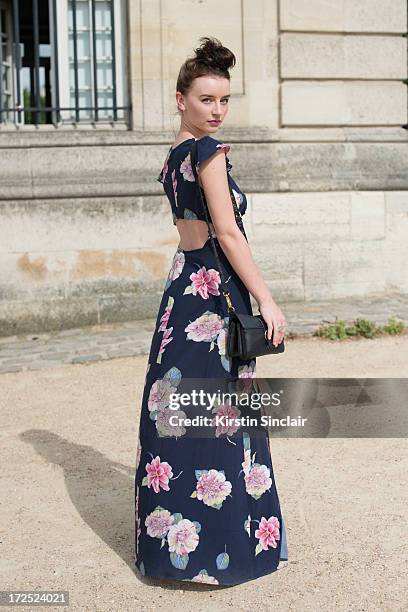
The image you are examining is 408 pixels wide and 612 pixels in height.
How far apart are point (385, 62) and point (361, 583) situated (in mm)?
6701

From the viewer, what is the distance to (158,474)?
3.36m

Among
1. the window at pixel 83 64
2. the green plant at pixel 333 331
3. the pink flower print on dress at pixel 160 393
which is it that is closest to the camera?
the pink flower print on dress at pixel 160 393

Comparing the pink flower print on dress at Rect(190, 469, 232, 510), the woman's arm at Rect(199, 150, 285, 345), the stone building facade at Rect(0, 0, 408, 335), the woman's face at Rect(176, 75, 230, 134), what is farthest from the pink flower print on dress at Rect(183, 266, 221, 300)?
the stone building facade at Rect(0, 0, 408, 335)

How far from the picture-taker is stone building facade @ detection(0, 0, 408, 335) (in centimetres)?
840

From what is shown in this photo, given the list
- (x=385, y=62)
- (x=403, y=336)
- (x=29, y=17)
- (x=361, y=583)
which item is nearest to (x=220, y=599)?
(x=361, y=583)

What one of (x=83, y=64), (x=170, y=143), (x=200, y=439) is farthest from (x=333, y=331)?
(x=200, y=439)

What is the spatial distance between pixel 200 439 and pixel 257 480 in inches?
10.1

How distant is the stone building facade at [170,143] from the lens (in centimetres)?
840

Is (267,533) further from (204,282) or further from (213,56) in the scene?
(213,56)

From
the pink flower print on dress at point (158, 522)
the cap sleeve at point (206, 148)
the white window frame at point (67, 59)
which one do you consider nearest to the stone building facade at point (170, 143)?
the white window frame at point (67, 59)

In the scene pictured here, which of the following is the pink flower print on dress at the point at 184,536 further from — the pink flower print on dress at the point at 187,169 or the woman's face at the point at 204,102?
the woman's face at the point at 204,102

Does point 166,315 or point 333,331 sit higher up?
point 166,315

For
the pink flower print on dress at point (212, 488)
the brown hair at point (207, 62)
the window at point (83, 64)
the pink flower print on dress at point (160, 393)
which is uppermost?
the window at point (83, 64)

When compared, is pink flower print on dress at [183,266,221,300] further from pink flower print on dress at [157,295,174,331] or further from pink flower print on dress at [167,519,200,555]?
pink flower print on dress at [167,519,200,555]
